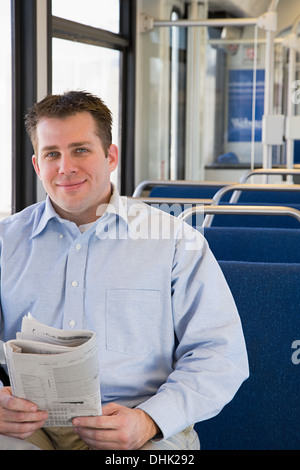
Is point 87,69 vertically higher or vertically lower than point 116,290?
higher

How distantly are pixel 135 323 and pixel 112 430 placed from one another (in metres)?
0.28

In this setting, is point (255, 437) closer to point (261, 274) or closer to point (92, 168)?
point (261, 274)

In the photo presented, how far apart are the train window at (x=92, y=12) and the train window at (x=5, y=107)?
0.55 metres

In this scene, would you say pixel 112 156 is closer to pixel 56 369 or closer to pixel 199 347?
pixel 199 347

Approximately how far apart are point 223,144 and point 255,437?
4451 millimetres

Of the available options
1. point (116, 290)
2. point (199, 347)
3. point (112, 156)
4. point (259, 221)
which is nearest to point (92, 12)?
point (259, 221)

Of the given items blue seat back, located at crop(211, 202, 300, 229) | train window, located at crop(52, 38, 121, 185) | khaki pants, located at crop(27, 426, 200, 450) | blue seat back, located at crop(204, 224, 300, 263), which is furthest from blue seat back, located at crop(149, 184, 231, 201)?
khaki pants, located at crop(27, 426, 200, 450)

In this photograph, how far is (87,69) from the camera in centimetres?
447

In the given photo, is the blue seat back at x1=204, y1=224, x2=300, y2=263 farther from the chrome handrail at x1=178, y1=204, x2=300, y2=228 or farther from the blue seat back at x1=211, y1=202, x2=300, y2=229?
the blue seat back at x1=211, y1=202, x2=300, y2=229

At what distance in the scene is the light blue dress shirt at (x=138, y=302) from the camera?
4.67 feet

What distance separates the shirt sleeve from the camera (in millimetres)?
1367

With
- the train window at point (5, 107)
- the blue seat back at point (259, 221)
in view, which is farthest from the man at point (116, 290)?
the train window at point (5, 107)

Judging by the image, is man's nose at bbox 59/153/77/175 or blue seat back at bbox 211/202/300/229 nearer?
man's nose at bbox 59/153/77/175

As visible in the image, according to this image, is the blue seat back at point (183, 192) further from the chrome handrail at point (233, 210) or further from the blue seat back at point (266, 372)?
the blue seat back at point (266, 372)
